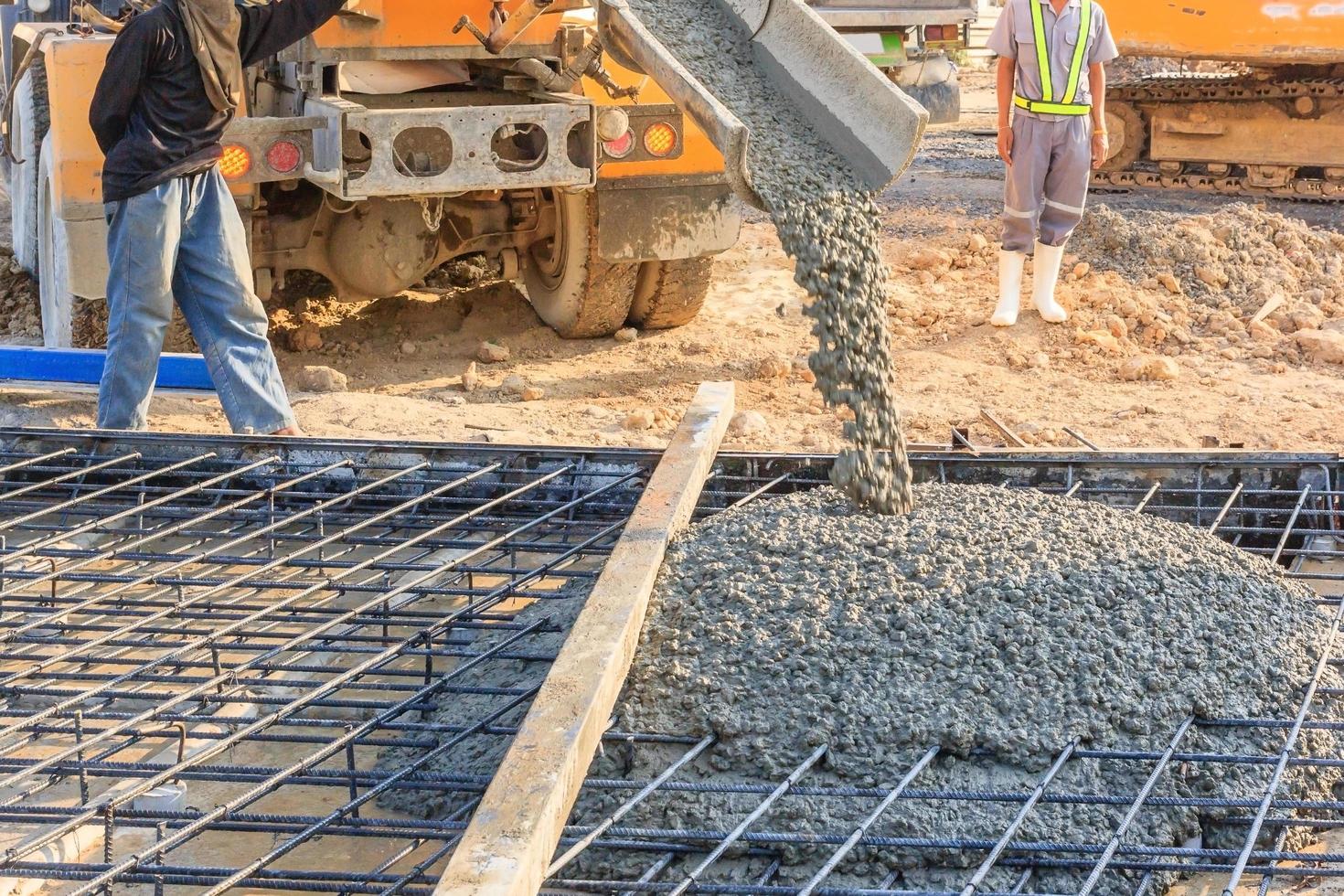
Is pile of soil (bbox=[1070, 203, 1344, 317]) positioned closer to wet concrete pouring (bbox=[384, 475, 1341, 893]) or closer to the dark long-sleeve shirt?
wet concrete pouring (bbox=[384, 475, 1341, 893])

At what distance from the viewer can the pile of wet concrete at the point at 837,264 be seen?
12.0ft

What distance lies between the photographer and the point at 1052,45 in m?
7.07

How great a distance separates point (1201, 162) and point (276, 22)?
6.98 m

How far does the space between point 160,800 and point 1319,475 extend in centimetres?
299

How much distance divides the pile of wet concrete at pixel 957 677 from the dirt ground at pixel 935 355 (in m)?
2.05

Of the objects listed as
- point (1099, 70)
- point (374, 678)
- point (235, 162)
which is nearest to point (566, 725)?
point (374, 678)

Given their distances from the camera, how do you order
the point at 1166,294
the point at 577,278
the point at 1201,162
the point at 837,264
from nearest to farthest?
the point at 837,264 → the point at 577,278 → the point at 1166,294 → the point at 1201,162

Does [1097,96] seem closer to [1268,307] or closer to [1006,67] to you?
[1006,67]

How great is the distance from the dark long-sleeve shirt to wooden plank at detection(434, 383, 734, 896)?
6.98 feet

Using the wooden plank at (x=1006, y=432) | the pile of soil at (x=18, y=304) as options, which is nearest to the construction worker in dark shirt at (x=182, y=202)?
the wooden plank at (x=1006, y=432)

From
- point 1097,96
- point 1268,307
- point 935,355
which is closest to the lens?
point 935,355

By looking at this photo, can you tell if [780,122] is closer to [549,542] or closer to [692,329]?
[549,542]

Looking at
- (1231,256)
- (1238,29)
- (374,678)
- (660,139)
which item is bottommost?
(374,678)

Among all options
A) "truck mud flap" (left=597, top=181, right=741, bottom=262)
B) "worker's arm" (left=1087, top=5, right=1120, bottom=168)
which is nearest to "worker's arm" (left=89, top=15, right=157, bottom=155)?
"truck mud flap" (left=597, top=181, right=741, bottom=262)
